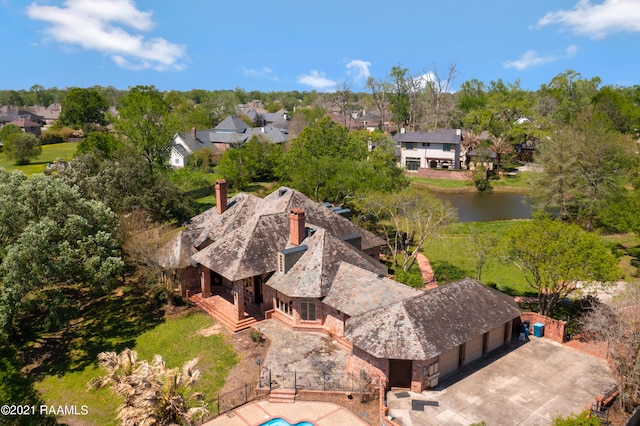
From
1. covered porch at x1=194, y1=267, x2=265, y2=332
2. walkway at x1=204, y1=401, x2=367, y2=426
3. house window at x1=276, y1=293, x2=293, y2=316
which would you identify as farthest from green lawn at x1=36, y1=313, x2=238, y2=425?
house window at x1=276, y1=293, x2=293, y2=316

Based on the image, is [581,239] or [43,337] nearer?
[581,239]

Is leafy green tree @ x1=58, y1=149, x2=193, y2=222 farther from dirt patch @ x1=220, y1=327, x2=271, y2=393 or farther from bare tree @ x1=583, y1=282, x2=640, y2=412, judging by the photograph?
bare tree @ x1=583, y1=282, x2=640, y2=412

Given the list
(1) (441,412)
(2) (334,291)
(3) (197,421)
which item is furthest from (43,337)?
(1) (441,412)

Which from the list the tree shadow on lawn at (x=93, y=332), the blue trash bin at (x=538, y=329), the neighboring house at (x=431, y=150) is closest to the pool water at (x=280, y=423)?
the tree shadow on lawn at (x=93, y=332)

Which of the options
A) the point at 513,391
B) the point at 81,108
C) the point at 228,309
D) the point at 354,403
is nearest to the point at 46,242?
the point at 228,309

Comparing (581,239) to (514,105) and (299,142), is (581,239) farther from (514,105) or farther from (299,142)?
(514,105)

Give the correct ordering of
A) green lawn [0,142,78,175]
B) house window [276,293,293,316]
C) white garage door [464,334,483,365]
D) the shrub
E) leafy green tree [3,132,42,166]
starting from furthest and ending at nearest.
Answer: the shrub → leafy green tree [3,132,42,166] → green lawn [0,142,78,175] → house window [276,293,293,316] → white garage door [464,334,483,365]
